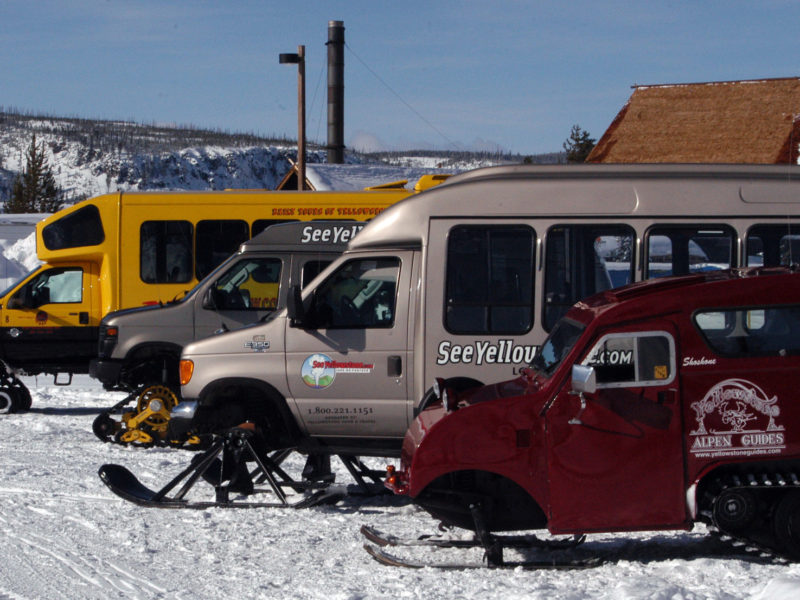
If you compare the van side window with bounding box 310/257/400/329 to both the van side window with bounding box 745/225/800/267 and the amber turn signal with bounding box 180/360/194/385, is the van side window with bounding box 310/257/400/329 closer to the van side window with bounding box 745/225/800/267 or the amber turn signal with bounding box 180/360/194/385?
the amber turn signal with bounding box 180/360/194/385

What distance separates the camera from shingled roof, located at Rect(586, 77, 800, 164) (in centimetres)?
3188

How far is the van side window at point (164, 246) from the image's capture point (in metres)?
15.0

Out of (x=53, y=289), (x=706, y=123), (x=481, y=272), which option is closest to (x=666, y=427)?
(x=481, y=272)

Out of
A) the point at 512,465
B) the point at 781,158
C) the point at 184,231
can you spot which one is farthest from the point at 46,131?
the point at 512,465

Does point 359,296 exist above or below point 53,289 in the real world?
below

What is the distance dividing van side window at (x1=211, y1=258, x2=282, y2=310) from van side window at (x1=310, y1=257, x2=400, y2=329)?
3.32 metres

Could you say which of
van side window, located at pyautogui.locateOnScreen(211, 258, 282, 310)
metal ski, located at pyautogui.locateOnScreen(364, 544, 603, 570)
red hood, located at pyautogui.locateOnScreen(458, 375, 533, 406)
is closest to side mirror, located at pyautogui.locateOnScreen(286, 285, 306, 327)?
red hood, located at pyautogui.locateOnScreen(458, 375, 533, 406)

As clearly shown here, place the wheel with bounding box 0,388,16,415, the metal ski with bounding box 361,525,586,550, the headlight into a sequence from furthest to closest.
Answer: the wheel with bounding box 0,388,16,415, the headlight, the metal ski with bounding box 361,525,586,550

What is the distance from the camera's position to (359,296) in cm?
882

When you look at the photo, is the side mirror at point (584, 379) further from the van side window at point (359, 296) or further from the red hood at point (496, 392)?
the van side window at point (359, 296)

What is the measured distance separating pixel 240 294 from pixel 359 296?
3864mm

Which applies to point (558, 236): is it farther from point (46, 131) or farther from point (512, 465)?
point (46, 131)

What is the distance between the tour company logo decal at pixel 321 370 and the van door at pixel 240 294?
3.49 metres

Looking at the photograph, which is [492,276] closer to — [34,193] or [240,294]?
[240,294]
